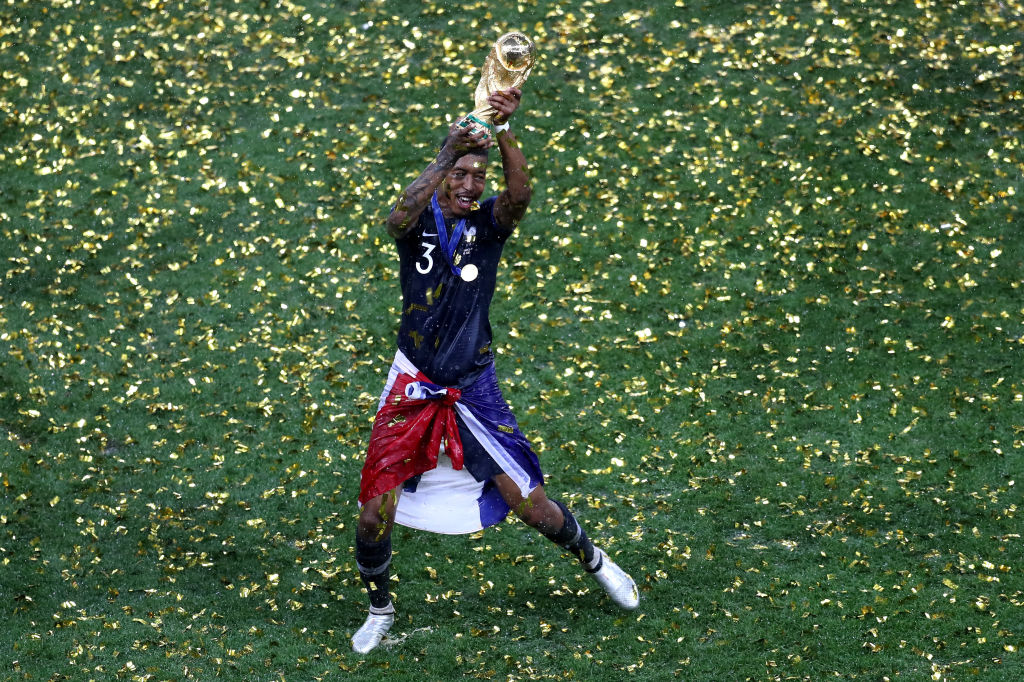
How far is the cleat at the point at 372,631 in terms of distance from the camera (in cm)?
733

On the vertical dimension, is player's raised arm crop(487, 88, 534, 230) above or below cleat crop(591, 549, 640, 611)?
above

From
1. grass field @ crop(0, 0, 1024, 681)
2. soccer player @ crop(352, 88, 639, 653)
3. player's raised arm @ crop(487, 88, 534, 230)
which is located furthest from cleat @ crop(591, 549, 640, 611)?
player's raised arm @ crop(487, 88, 534, 230)

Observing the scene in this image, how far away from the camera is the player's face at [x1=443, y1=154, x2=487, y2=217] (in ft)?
22.7

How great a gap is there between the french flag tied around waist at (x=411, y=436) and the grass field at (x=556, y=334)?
3.69ft

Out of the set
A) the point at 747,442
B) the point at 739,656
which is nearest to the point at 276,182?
the point at 747,442

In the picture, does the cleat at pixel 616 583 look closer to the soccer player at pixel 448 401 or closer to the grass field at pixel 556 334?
the grass field at pixel 556 334

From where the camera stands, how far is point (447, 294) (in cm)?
704

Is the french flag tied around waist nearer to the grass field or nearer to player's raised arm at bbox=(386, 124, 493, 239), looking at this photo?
player's raised arm at bbox=(386, 124, 493, 239)

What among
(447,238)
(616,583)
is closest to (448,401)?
(447,238)

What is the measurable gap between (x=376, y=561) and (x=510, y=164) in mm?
2487

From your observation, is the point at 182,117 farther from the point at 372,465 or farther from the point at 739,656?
the point at 739,656

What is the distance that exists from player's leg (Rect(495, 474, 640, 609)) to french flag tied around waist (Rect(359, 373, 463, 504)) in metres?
0.40

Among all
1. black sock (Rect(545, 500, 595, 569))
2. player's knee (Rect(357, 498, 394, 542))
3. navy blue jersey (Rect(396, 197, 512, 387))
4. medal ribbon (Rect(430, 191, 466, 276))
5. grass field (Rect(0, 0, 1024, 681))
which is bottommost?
Answer: grass field (Rect(0, 0, 1024, 681))

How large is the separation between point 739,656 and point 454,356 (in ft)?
8.19
